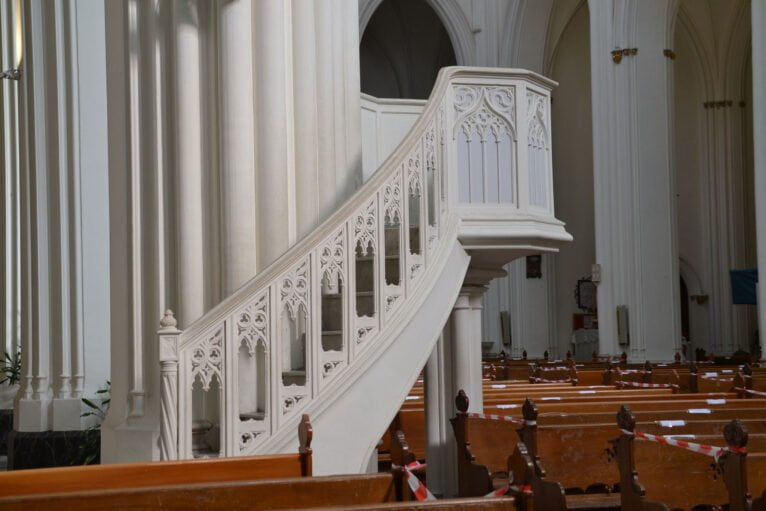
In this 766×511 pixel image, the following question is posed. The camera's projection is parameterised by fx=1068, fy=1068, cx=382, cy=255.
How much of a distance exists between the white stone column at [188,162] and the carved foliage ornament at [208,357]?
4.22 feet

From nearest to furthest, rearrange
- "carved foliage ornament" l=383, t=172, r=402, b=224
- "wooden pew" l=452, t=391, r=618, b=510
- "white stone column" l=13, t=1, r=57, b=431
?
"carved foliage ornament" l=383, t=172, r=402, b=224 < "wooden pew" l=452, t=391, r=618, b=510 < "white stone column" l=13, t=1, r=57, b=431

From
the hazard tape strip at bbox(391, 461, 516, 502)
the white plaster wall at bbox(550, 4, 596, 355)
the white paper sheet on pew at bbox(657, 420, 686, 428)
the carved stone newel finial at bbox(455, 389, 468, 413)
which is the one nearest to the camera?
the hazard tape strip at bbox(391, 461, 516, 502)

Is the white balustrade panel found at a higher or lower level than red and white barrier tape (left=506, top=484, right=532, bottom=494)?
higher

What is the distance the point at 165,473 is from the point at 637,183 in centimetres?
1531

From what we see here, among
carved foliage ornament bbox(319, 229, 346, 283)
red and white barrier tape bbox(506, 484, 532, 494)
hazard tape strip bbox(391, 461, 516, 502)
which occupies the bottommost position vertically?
hazard tape strip bbox(391, 461, 516, 502)

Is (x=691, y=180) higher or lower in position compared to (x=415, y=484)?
higher

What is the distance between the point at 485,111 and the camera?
289 inches

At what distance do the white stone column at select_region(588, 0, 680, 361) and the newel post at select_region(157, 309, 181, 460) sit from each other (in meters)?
14.0

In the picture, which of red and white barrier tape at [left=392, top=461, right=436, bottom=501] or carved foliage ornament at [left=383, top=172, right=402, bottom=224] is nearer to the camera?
red and white barrier tape at [left=392, top=461, right=436, bottom=501]

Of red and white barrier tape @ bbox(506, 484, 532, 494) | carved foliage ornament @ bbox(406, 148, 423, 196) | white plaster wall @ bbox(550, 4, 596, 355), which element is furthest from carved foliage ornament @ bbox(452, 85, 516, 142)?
white plaster wall @ bbox(550, 4, 596, 355)

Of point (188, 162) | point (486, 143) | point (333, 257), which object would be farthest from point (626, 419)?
point (188, 162)

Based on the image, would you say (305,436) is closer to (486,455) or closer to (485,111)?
(486,455)

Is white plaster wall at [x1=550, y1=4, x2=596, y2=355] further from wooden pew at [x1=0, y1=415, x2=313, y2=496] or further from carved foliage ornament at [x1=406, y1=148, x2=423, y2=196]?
wooden pew at [x1=0, y1=415, x2=313, y2=496]

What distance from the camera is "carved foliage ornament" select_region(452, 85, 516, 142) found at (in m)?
7.29
